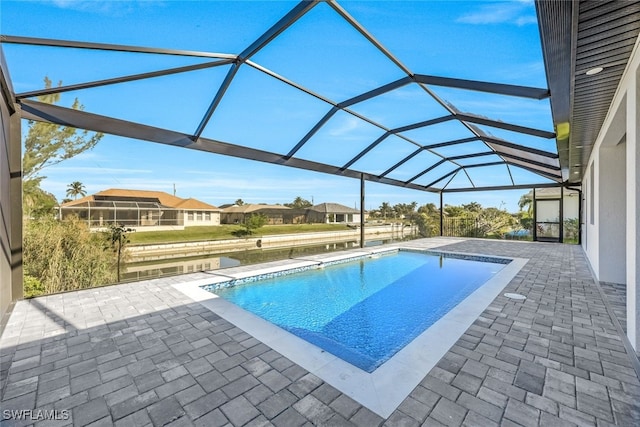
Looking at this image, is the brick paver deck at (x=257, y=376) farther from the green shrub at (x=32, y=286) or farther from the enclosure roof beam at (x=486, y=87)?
the enclosure roof beam at (x=486, y=87)

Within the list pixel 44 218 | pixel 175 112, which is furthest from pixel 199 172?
pixel 175 112

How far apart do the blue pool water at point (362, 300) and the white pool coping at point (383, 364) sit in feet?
1.67

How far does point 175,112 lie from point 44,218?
392 centimetres

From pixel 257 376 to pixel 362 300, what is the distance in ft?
10.9

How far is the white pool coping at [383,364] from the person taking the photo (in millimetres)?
2111

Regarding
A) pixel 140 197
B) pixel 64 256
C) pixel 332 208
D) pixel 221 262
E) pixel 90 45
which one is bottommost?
pixel 221 262

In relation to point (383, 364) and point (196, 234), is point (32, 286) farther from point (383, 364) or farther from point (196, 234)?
point (196, 234)

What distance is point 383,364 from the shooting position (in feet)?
8.34

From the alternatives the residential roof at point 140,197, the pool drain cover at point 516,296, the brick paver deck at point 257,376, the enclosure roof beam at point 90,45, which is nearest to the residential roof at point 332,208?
the residential roof at point 140,197

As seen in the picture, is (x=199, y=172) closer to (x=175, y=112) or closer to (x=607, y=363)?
(x=175, y=112)

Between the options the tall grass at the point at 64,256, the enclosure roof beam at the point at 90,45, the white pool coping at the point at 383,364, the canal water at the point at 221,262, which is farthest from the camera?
the canal water at the point at 221,262

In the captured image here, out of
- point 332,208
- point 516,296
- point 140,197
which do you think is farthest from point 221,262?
point 332,208

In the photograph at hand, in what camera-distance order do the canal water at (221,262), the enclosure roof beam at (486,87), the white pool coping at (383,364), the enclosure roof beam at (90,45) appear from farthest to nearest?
the canal water at (221,262), the enclosure roof beam at (486,87), the enclosure roof beam at (90,45), the white pool coping at (383,364)

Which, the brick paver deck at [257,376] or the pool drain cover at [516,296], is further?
the pool drain cover at [516,296]
